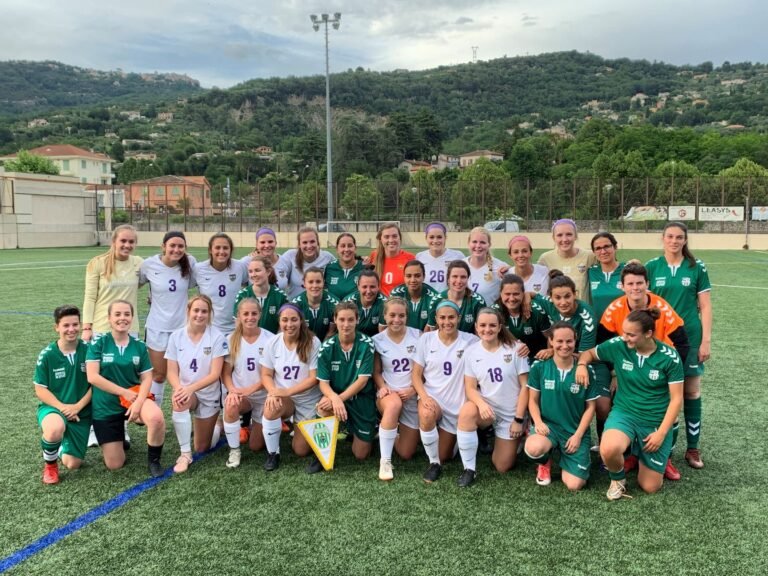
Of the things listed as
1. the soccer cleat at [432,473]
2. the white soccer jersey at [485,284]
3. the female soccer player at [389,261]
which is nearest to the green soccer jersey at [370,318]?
the female soccer player at [389,261]

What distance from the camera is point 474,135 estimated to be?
405ft

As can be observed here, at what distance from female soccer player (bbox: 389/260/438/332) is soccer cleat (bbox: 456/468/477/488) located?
1.13 m

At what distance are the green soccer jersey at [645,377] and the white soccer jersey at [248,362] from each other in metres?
2.36

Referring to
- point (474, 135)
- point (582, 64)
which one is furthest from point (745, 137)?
point (582, 64)

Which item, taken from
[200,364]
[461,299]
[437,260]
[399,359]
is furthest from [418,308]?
[200,364]

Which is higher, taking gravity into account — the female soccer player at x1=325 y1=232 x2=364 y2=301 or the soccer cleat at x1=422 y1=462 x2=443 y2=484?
the female soccer player at x1=325 y1=232 x2=364 y2=301

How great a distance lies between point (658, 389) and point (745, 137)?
80316 mm

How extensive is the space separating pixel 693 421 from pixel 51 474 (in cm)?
415

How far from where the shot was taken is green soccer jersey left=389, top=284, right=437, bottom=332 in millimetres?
4512

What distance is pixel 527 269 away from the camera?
4.51 meters

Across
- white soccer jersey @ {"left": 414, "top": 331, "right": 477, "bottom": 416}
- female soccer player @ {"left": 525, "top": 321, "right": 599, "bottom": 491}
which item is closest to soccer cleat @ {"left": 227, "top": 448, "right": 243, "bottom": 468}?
white soccer jersey @ {"left": 414, "top": 331, "right": 477, "bottom": 416}

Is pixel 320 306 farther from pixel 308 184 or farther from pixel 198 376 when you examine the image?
pixel 308 184

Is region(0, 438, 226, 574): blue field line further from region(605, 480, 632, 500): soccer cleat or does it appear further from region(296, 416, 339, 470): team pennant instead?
region(605, 480, 632, 500): soccer cleat

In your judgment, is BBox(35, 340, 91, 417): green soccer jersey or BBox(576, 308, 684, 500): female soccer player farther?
BBox(35, 340, 91, 417): green soccer jersey
